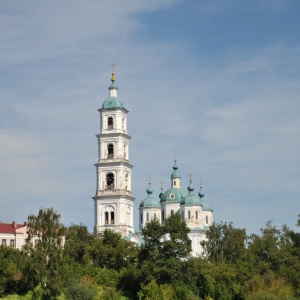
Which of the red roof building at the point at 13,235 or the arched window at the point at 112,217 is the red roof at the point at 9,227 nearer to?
the red roof building at the point at 13,235

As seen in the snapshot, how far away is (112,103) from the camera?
9219cm

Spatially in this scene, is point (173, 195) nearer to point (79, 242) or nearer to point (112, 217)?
point (112, 217)

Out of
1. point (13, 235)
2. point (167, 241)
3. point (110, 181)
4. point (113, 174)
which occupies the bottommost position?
point (167, 241)

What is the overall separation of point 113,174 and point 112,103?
7.69 m

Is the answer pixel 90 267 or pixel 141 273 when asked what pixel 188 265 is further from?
pixel 90 267

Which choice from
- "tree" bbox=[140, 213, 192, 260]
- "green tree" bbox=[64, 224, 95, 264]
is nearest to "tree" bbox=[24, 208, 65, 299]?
"green tree" bbox=[64, 224, 95, 264]

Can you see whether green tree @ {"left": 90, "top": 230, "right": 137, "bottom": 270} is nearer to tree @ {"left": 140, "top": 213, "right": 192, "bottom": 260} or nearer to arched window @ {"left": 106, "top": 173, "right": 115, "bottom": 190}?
tree @ {"left": 140, "top": 213, "right": 192, "bottom": 260}

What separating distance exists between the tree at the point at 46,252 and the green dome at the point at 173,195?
47.1 meters

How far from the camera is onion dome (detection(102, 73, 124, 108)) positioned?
9200 centimetres

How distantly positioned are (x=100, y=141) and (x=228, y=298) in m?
30.2

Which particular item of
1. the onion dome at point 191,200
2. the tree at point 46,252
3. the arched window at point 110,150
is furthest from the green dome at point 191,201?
the tree at point 46,252

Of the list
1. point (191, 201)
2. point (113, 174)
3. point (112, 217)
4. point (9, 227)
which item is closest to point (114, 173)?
point (113, 174)

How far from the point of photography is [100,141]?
9156 centimetres

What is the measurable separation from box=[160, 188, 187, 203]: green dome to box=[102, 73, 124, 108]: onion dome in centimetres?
2280
